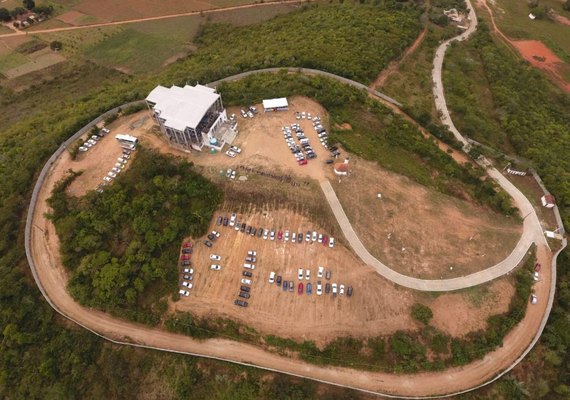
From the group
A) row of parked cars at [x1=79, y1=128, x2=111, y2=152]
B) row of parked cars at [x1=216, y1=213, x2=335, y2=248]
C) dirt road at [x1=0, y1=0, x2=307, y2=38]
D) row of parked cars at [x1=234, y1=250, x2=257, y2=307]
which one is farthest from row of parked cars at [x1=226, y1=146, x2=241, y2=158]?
dirt road at [x1=0, y1=0, x2=307, y2=38]

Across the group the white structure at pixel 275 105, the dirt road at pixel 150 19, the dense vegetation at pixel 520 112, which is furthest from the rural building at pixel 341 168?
the dirt road at pixel 150 19

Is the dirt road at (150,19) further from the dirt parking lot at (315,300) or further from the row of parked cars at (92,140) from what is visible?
the dirt parking lot at (315,300)

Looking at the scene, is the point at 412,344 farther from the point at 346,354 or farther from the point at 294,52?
the point at 294,52

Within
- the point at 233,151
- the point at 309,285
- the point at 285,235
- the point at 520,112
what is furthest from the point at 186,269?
the point at 520,112

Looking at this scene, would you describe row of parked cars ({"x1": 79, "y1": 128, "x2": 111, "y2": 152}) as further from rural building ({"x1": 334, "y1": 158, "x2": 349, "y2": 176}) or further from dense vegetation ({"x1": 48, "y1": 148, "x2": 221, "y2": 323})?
rural building ({"x1": 334, "y1": 158, "x2": 349, "y2": 176})

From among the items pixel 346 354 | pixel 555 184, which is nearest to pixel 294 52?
pixel 555 184
